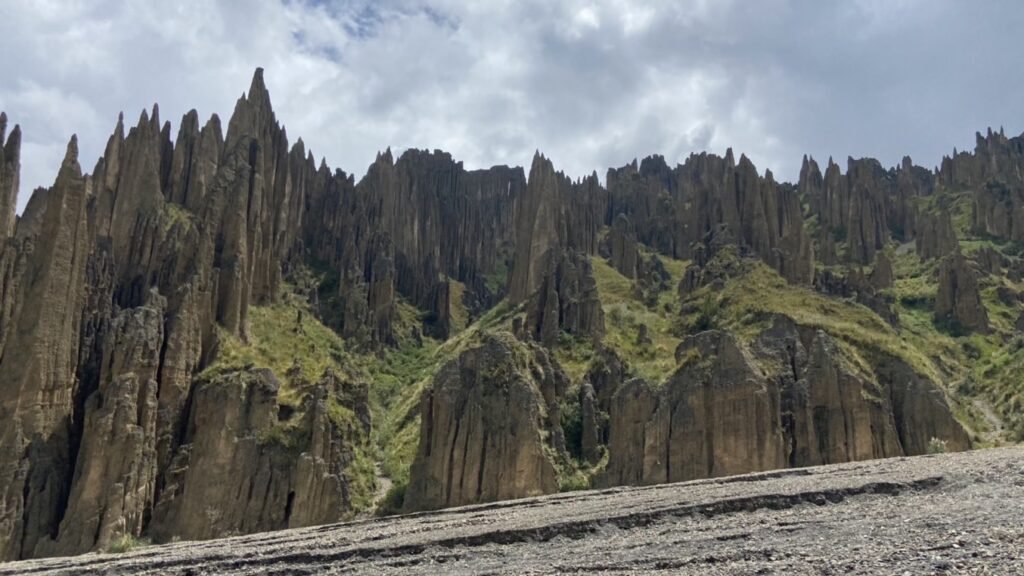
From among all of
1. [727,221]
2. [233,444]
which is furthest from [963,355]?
[233,444]

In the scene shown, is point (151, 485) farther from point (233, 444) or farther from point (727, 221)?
point (727, 221)

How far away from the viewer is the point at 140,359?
2840 inches

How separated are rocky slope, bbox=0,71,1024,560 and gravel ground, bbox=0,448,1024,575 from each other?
1781cm

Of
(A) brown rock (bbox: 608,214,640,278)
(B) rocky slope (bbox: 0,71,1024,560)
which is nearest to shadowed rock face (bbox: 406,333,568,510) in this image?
(B) rocky slope (bbox: 0,71,1024,560)

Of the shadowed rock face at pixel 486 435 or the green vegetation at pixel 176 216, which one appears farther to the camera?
the green vegetation at pixel 176 216

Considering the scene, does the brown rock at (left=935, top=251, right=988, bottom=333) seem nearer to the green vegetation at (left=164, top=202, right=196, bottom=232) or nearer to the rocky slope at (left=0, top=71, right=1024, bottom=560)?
the rocky slope at (left=0, top=71, right=1024, bottom=560)

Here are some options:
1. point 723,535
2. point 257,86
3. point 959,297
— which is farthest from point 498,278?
point 723,535

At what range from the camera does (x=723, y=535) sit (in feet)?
99.7

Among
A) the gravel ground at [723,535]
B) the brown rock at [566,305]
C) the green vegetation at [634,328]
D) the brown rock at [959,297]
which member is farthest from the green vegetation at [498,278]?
the gravel ground at [723,535]

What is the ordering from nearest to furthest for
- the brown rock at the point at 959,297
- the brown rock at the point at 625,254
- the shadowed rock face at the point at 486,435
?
1. the shadowed rock face at the point at 486,435
2. the brown rock at the point at 959,297
3. the brown rock at the point at 625,254

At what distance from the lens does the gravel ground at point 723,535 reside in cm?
Result: 2428

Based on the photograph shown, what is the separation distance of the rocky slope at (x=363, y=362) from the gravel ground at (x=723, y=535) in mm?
17814

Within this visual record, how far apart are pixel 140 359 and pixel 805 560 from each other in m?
59.7

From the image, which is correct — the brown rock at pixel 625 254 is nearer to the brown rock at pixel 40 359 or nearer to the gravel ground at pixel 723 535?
the brown rock at pixel 40 359
